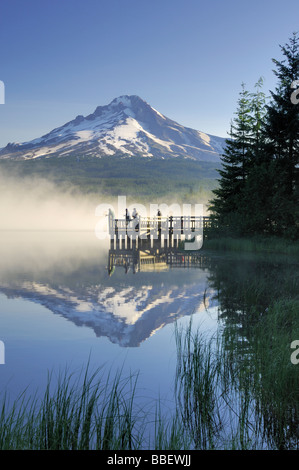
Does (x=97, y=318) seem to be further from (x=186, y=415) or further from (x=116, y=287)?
(x=186, y=415)

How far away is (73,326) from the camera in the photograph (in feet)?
38.6

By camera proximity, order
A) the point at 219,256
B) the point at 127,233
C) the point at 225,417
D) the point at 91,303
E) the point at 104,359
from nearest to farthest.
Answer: the point at 225,417 → the point at 104,359 → the point at 91,303 → the point at 219,256 → the point at 127,233

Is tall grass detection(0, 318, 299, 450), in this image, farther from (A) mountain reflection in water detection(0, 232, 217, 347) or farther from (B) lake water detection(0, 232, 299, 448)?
(A) mountain reflection in water detection(0, 232, 217, 347)

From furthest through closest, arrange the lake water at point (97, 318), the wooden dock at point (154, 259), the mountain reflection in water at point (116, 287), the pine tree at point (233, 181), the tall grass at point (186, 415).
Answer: the pine tree at point (233, 181) → the wooden dock at point (154, 259) → the mountain reflection in water at point (116, 287) → the lake water at point (97, 318) → the tall grass at point (186, 415)

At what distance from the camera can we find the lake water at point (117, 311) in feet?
27.8

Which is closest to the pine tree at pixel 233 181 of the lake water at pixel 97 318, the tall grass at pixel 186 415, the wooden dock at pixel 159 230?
the wooden dock at pixel 159 230

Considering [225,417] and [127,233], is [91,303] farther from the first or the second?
[127,233]

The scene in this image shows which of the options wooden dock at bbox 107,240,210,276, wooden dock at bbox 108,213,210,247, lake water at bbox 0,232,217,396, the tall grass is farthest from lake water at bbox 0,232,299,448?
wooden dock at bbox 108,213,210,247

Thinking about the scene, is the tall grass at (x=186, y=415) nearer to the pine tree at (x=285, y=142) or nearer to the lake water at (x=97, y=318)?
the lake water at (x=97, y=318)

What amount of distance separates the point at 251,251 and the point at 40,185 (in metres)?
152

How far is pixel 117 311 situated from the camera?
13.5 meters

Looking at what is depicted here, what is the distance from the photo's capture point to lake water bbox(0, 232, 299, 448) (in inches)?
333
